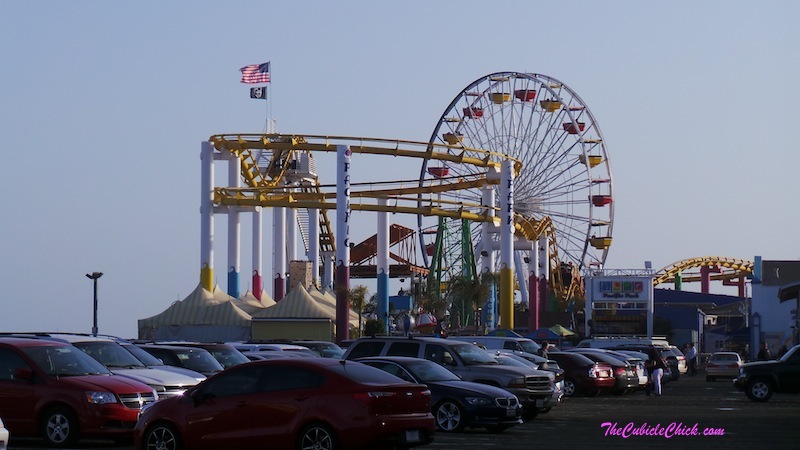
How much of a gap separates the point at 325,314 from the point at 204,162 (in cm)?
1269

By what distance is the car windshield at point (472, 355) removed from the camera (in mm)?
26547

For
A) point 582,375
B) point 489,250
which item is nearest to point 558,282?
point 489,250

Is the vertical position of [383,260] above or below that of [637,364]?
above

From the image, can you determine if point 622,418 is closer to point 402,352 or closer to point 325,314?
point 402,352

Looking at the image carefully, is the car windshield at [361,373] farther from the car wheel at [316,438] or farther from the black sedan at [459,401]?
the black sedan at [459,401]

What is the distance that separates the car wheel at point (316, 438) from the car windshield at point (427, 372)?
5.92 meters

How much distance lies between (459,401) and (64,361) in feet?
21.1

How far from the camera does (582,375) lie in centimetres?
3766

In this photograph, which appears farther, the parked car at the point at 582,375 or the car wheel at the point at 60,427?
the parked car at the point at 582,375

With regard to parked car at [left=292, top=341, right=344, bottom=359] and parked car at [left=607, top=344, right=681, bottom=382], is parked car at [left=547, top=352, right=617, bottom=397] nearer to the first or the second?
parked car at [left=292, top=341, right=344, bottom=359]

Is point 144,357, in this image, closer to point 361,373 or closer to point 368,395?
point 361,373

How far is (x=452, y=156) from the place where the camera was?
7325 cm


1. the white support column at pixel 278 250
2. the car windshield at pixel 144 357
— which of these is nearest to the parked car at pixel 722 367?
the white support column at pixel 278 250

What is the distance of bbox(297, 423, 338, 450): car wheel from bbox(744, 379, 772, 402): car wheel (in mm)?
21382
